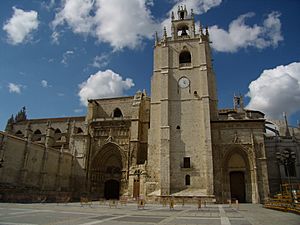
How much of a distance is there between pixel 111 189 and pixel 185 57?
18.2 m

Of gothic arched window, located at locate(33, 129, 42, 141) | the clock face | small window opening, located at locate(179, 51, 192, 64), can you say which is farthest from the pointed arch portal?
gothic arched window, located at locate(33, 129, 42, 141)

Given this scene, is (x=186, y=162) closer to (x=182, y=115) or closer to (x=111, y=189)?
(x=182, y=115)

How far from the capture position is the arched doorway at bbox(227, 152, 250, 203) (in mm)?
23492

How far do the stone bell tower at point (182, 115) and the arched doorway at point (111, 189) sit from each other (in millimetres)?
7607

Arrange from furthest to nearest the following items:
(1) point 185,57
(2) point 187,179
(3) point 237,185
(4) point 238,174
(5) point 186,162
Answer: (1) point 185,57 → (5) point 186,162 → (4) point 238,174 → (3) point 237,185 → (2) point 187,179

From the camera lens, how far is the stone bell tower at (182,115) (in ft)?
77.0

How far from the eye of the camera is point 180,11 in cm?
3183

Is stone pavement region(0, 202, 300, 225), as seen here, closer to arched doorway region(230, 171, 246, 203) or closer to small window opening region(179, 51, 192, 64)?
arched doorway region(230, 171, 246, 203)

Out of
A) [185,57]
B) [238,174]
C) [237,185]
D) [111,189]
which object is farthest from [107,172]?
[185,57]

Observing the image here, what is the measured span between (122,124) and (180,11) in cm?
1609

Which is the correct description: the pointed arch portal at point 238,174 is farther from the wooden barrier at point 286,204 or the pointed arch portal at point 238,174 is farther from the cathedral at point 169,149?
the wooden barrier at point 286,204

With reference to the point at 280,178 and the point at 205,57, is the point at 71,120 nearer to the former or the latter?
the point at 205,57

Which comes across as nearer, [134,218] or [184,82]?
[134,218]

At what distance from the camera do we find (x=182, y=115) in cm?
2567
